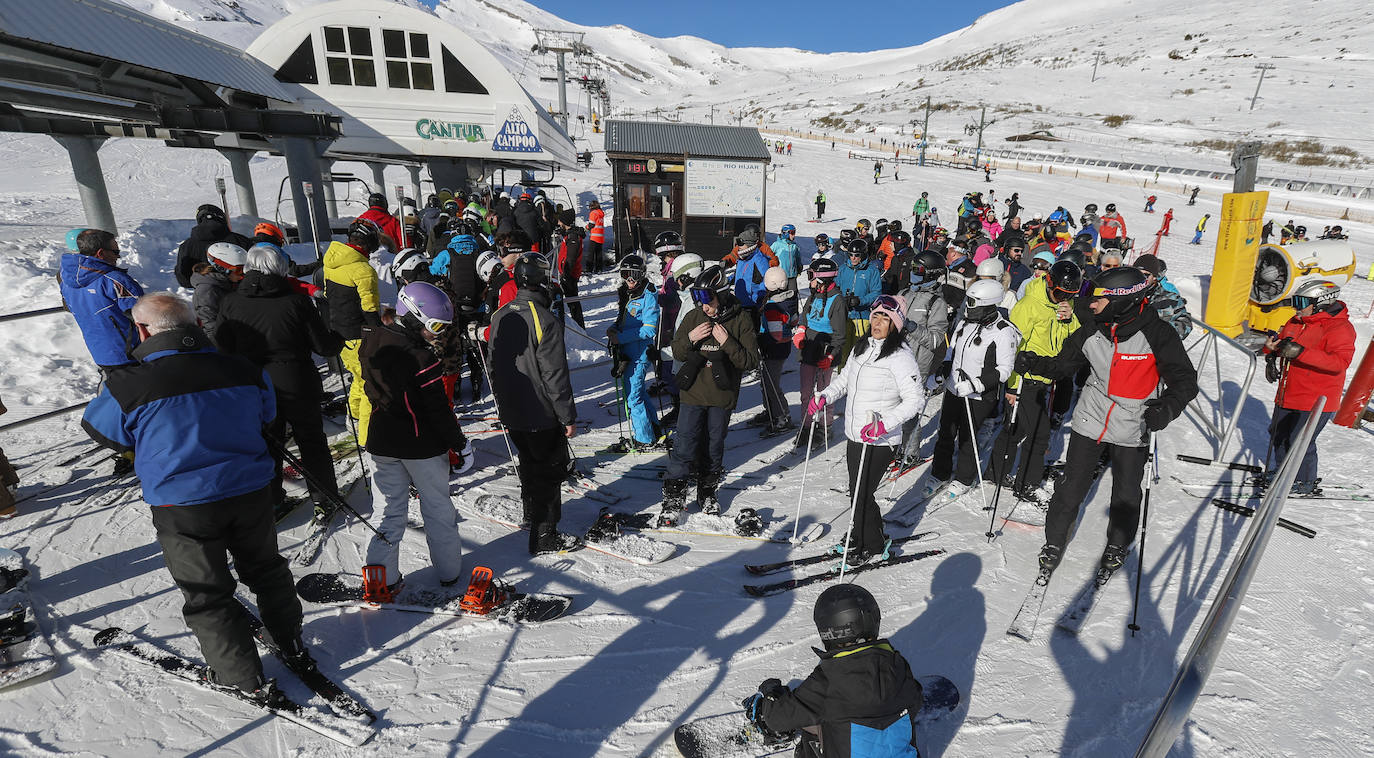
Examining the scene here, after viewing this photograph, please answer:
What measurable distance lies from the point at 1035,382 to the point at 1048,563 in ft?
5.41

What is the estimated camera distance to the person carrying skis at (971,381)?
4891 millimetres

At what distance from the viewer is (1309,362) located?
529 centimetres

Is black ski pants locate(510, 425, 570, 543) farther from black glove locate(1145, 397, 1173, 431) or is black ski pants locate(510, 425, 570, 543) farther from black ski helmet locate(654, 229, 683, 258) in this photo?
black glove locate(1145, 397, 1173, 431)

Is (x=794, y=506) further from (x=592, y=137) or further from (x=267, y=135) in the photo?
(x=592, y=137)

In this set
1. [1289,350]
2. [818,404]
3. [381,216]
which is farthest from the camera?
[381,216]

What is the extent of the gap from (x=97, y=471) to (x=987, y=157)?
52718mm

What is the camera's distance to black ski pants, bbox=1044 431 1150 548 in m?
4.03

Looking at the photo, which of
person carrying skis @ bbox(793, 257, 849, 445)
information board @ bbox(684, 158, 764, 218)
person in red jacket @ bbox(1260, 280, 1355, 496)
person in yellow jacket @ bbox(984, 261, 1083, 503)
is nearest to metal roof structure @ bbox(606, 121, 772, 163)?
information board @ bbox(684, 158, 764, 218)

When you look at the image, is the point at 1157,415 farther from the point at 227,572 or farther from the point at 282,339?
the point at 282,339

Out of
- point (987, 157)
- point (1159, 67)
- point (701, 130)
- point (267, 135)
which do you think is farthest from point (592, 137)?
point (1159, 67)

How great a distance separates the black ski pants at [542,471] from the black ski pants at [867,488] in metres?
2.07

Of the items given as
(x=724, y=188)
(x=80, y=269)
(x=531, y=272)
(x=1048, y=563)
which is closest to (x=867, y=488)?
(x=1048, y=563)

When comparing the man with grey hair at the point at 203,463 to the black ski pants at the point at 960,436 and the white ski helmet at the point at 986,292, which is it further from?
the black ski pants at the point at 960,436

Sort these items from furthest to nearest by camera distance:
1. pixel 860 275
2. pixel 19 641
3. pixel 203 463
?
pixel 860 275 < pixel 19 641 < pixel 203 463
